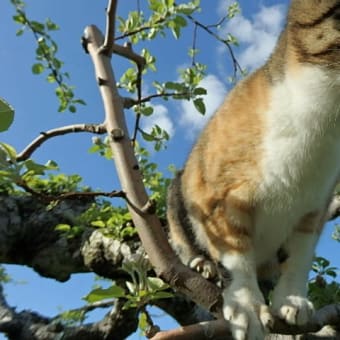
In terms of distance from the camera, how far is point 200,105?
179 cm

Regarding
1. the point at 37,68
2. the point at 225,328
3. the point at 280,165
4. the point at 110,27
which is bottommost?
the point at 225,328

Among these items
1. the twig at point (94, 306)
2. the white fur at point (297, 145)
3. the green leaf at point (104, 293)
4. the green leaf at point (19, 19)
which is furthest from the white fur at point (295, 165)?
the green leaf at point (19, 19)

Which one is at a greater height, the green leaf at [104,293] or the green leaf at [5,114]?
the green leaf at [5,114]

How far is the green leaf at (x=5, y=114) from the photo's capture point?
0.70m

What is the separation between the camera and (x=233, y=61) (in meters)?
2.13

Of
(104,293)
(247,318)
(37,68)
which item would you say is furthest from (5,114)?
(37,68)

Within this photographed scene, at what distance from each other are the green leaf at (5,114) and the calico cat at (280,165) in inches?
29.6

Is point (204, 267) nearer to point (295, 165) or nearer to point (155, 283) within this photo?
point (295, 165)

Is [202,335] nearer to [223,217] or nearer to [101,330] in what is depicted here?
[223,217]

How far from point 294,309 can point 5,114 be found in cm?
84

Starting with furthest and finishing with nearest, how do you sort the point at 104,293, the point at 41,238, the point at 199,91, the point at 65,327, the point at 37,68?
the point at 41,238 < the point at 65,327 < the point at 37,68 < the point at 199,91 < the point at 104,293

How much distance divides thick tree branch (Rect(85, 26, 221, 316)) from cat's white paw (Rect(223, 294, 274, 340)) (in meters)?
0.09

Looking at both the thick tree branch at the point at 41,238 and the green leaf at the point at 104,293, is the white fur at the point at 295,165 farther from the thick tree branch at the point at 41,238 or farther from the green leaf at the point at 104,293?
the thick tree branch at the point at 41,238

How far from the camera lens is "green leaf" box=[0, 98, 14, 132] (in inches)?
27.7
